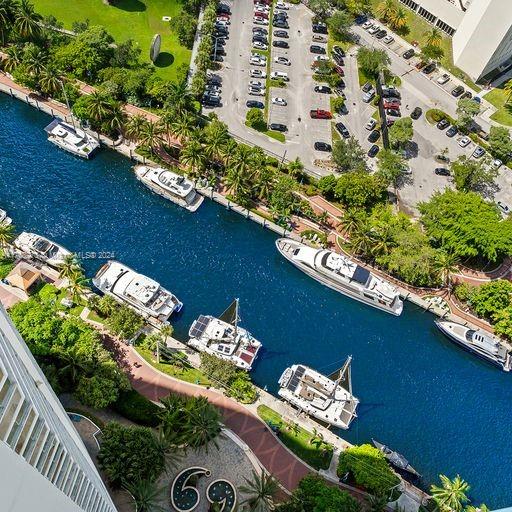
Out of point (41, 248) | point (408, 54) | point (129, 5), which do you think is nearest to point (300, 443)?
point (41, 248)

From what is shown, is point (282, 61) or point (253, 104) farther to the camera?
point (282, 61)

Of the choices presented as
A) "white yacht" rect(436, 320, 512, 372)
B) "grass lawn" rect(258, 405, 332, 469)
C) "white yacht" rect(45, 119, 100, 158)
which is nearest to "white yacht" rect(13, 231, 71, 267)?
"white yacht" rect(45, 119, 100, 158)

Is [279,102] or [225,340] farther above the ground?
[279,102]

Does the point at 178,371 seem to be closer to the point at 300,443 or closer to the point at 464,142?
the point at 300,443

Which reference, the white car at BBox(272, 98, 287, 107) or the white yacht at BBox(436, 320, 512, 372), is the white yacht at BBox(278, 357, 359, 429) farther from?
the white car at BBox(272, 98, 287, 107)

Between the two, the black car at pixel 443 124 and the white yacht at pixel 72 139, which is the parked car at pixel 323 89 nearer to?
the black car at pixel 443 124

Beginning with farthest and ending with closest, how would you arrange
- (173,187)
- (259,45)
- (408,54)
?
(408,54) → (259,45) → (173,187)

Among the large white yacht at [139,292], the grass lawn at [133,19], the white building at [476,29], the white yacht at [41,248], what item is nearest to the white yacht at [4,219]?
the white yacht at [41,248]
